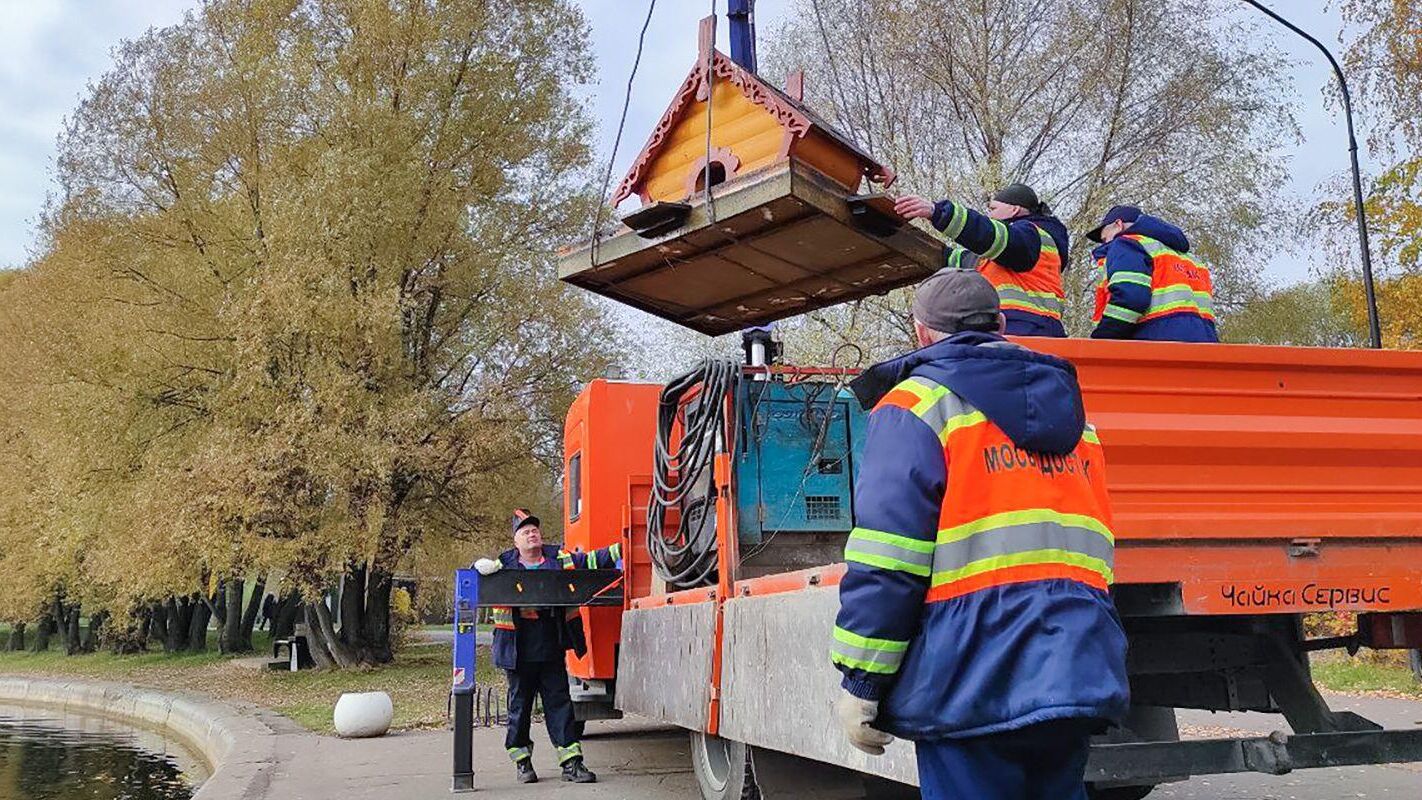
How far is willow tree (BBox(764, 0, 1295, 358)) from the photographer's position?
18.7 meters

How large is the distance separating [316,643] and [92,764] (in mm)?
10090

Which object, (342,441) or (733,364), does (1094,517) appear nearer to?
(733,364)

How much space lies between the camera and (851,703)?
2490 mm

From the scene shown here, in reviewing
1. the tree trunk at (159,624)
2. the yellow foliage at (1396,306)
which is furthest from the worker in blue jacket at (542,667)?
the tree trunk at (159,624)

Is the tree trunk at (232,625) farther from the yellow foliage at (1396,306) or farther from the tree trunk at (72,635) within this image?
the yellow foliage at (1396,306)

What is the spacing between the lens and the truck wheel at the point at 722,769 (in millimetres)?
5566

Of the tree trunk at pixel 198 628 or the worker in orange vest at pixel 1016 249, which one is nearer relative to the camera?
the worker in orange vest at pixel 1016 249

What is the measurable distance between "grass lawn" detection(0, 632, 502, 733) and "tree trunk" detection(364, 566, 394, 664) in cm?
43

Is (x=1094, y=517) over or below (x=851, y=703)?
over

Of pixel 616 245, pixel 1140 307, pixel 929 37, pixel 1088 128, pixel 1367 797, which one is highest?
pixel 929 37

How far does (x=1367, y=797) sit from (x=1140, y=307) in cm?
344

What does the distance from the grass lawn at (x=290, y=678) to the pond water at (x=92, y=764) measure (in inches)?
53.8

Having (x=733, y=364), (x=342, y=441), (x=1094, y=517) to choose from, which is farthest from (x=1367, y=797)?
(x=342, y=441)

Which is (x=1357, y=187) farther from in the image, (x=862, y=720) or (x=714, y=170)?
(x=862, y=720)
